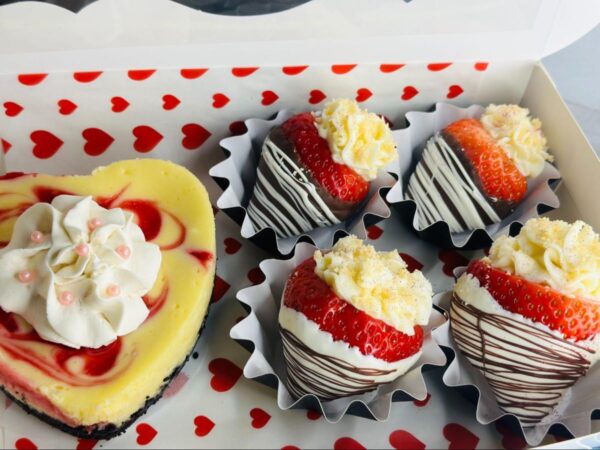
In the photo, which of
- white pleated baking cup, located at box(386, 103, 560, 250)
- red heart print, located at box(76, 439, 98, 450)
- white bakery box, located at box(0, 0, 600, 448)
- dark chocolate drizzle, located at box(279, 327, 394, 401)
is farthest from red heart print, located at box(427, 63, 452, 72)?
red heart print, located at box(76, 439, 98, 450)

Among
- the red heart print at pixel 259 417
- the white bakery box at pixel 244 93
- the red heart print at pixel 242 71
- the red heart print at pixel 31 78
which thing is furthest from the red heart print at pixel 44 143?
the red heart print at pixel 259 417

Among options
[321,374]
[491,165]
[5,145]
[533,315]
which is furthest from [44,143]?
[533,315]

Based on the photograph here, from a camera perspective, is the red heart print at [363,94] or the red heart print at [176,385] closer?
the red heart print at [176,385]

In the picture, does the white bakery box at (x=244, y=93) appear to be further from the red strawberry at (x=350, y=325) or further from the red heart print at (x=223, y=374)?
the red strawberry at (x=350, y=325)

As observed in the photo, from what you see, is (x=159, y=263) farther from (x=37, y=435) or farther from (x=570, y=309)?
(x=570, y=309)

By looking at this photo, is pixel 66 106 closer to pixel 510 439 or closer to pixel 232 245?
pixel 232 245

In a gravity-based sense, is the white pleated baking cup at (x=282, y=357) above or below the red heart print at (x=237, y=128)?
below

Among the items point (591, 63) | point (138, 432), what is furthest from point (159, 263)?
point (591, 63)

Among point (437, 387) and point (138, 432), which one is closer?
point (138, 432)
